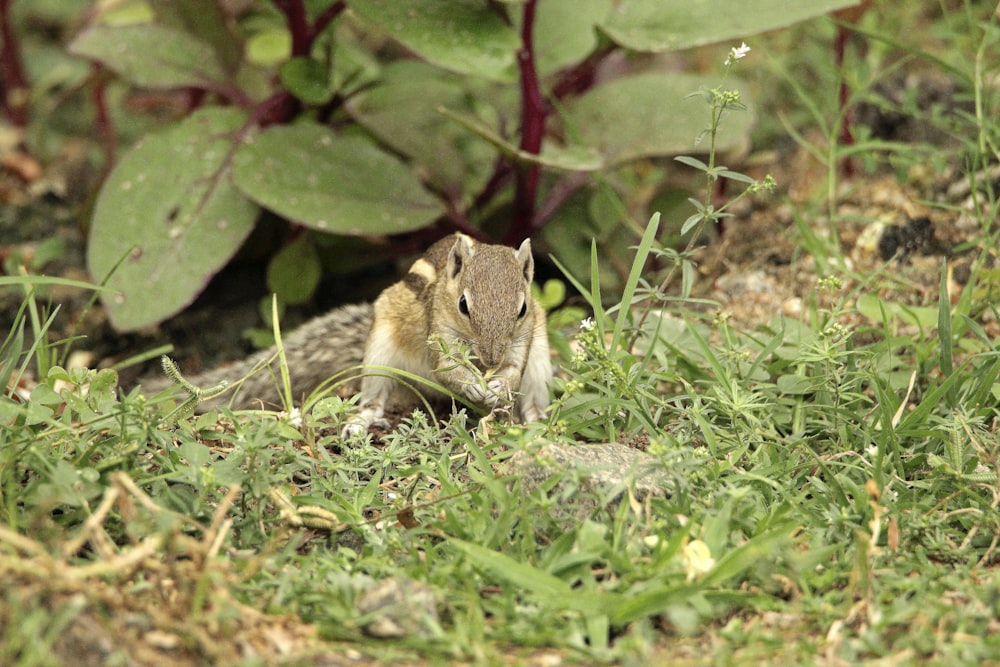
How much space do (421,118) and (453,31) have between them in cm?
84

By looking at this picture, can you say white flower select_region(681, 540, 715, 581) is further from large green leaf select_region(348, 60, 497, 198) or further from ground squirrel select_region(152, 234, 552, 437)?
large green leaf select_region(348, 60, 497, 198)

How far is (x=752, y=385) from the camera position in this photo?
3.55 metres

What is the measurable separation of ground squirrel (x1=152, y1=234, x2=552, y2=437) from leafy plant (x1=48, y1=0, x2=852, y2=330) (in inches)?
23.2

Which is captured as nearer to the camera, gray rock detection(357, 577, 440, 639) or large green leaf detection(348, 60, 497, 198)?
gray rock detection(357, 577, 440, 639)

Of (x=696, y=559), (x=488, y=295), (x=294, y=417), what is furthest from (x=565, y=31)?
(x=696, y=559)

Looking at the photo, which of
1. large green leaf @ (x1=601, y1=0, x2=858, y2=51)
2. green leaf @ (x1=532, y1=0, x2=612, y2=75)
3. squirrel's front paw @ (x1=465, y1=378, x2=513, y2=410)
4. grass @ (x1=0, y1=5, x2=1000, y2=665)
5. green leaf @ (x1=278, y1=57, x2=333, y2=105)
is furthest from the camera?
green leaf @ (x1=532, y1=0, x2=612, y2=75)

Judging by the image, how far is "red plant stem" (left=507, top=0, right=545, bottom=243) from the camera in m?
4.45

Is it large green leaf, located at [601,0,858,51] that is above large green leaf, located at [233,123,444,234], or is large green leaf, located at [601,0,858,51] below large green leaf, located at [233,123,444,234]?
above

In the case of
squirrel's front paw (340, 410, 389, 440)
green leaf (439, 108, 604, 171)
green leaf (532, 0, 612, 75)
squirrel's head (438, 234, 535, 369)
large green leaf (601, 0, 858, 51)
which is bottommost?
squirrel's front paw (340, 410, 389, 440)

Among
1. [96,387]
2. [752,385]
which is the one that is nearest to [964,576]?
[752,385]

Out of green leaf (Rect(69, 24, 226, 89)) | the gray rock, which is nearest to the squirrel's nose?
the gray rock

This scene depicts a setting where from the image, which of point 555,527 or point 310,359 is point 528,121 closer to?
point 310,359

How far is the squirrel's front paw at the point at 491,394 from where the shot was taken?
3391 millimetres

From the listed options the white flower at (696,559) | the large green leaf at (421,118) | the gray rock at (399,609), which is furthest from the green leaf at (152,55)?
the white flower at (696,559)
